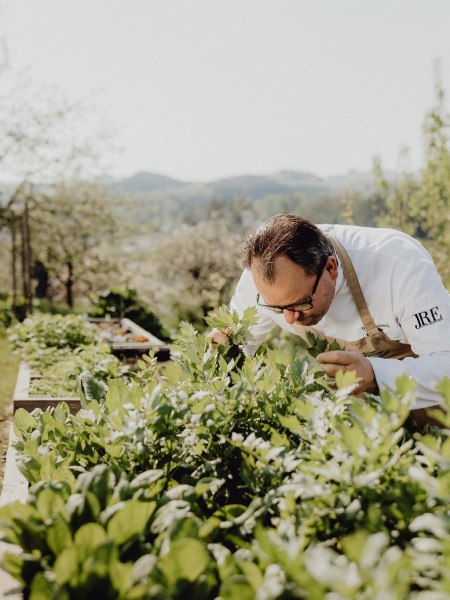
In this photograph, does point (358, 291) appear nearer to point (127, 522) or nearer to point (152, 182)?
point (127, 522)

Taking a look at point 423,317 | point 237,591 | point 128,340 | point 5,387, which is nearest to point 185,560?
point 237,591

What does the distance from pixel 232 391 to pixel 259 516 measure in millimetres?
389

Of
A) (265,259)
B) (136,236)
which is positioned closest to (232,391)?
(265,259)

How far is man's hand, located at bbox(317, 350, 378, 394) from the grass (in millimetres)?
2493

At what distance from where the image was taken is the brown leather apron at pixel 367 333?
125 inches

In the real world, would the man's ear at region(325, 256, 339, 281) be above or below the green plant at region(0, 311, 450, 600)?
above

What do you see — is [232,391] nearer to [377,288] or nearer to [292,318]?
[292,318]

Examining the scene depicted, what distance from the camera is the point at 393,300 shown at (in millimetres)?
3074

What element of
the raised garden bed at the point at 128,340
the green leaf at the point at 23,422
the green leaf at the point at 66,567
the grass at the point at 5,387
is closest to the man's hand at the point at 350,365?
the green leaf at the point at 23,422

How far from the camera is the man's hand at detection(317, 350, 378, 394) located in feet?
7.03

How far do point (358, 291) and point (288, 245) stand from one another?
1.93 feet

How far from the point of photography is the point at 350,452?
141cm

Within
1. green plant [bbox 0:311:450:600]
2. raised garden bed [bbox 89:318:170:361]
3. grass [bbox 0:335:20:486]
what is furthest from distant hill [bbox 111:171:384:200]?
green plant [bbox 0:311:450:600]

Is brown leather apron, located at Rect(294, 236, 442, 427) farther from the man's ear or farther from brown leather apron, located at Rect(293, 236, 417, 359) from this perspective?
the man's ear
